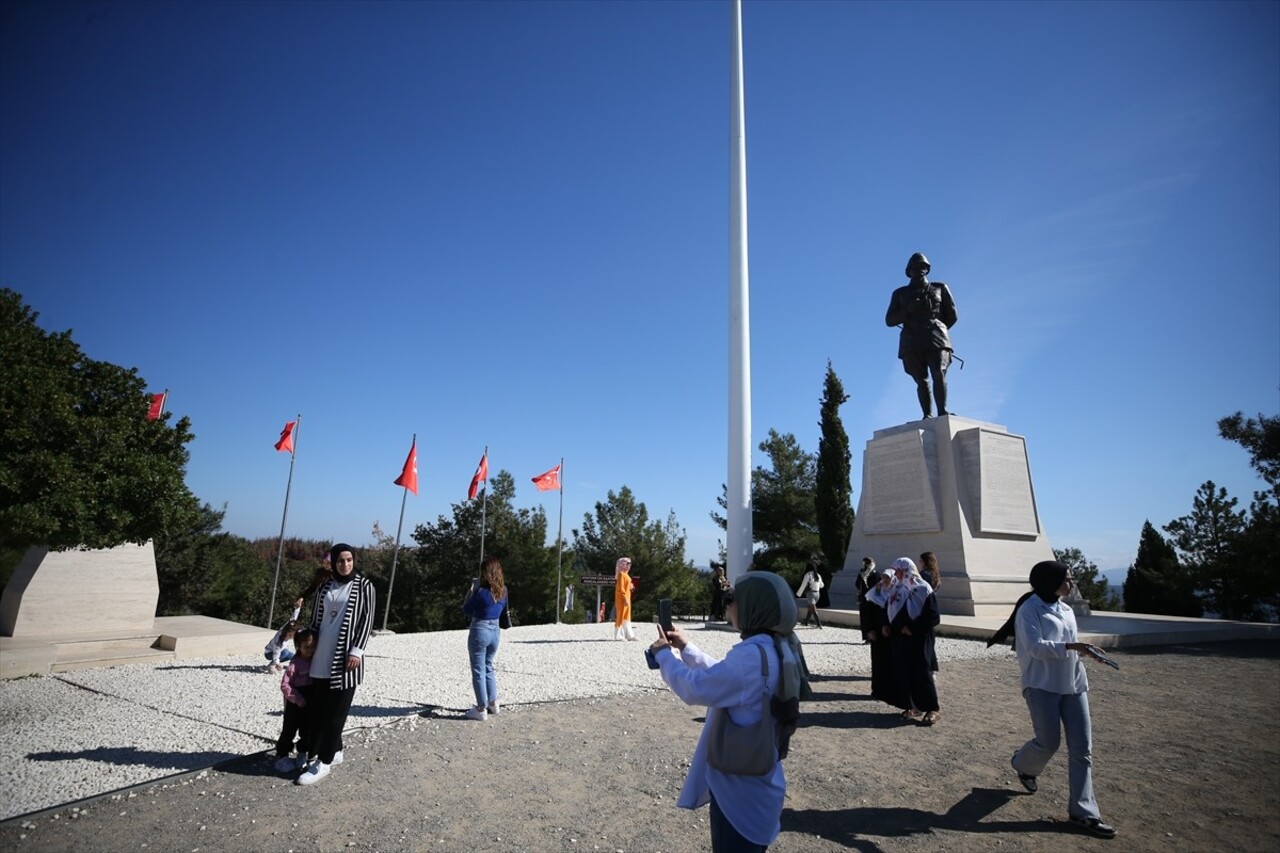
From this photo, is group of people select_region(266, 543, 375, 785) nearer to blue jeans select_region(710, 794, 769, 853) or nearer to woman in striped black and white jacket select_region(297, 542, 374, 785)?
woman in striped black and white jacket select_region(297, 542, 374, 785)

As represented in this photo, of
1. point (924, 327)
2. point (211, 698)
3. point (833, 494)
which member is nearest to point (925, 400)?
point (924, 327)

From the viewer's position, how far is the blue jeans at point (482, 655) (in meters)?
6.60

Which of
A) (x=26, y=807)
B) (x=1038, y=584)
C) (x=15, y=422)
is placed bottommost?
(x=26, y=807)

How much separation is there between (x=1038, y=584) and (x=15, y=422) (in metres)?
11.5

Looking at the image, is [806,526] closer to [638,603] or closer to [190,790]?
[638,603]

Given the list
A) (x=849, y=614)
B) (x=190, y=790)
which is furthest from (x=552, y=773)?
(x=849, y=614)

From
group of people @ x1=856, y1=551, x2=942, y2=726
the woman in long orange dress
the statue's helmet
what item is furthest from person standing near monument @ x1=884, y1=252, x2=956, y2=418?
group of people @ x1=856, y1=551, x2=942, y2=726

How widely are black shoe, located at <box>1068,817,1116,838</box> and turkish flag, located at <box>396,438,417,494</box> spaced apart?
1615 cm

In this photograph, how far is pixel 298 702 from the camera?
4.92 m

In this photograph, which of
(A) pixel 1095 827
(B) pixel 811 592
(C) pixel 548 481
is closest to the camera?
(A) pixel 1095 827

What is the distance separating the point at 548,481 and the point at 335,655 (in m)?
17.0

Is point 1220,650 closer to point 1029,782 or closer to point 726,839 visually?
point 1029,782

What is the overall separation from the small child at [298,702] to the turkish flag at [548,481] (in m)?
16.4

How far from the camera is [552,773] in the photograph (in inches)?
195
